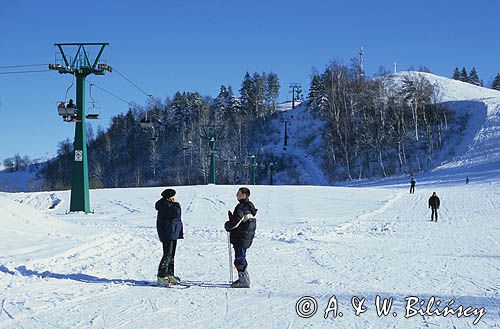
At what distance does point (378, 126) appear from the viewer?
79438mm

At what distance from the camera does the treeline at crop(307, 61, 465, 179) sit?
7694cm

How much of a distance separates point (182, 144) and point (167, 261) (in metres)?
94.8

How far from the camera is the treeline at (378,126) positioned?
76.9 m

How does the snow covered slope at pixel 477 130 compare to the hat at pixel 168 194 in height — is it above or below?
above

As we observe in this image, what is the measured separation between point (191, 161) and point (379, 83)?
35.5m

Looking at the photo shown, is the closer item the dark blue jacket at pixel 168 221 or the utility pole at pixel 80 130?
the dark blue jacket at pixel 168 221

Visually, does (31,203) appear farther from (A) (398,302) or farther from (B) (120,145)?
(B) (120,145)

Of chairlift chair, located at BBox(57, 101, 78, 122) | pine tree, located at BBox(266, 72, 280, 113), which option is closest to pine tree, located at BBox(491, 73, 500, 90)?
pine tree, located at BBox(266, 72, 280, 113)

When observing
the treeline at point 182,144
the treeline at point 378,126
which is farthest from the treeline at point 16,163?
the treeline at point 378,126

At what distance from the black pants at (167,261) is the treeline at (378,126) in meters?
66.0

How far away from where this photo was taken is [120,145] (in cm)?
12138

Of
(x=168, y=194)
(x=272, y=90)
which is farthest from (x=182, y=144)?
(x=168, y=194)

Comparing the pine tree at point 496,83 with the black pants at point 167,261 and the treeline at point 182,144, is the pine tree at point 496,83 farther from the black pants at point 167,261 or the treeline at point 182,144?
the black pants at point 167,261

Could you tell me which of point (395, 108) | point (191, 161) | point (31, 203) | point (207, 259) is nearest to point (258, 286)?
point (207, 259)
